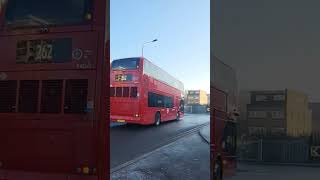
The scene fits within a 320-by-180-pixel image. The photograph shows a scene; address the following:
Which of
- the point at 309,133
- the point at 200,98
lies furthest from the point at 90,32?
the point at 309,133

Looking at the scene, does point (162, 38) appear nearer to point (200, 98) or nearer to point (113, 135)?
point (200, 98)

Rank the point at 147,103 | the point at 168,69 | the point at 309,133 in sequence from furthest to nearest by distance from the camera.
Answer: the point at 147,103 < the point at 168,69 < the point at 309,133

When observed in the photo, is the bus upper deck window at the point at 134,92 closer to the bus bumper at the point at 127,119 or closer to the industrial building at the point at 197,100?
the bus bumper at the point at 127,119

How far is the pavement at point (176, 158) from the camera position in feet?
14.5

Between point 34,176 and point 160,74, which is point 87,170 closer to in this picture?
point 34,176

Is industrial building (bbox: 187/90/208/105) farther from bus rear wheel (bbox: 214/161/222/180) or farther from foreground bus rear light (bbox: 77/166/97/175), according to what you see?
foreground bus rear light (bbox: 77/166/97/175)

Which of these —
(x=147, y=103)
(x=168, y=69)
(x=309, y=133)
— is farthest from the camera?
(x=147, y=103)

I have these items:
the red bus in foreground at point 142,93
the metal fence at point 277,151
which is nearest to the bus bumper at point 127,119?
the red bus in foreground at point 142,93

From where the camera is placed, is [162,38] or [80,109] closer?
[162,38]

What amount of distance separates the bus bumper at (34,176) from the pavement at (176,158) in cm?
50

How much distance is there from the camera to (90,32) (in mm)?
4988

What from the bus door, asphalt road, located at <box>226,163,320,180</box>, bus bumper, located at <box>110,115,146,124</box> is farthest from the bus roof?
asphalt road, located at <box>226,163,320,180</box>

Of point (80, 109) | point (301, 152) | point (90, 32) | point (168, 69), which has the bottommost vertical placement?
point (301, 152)

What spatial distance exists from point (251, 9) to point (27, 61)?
224 centimetres
